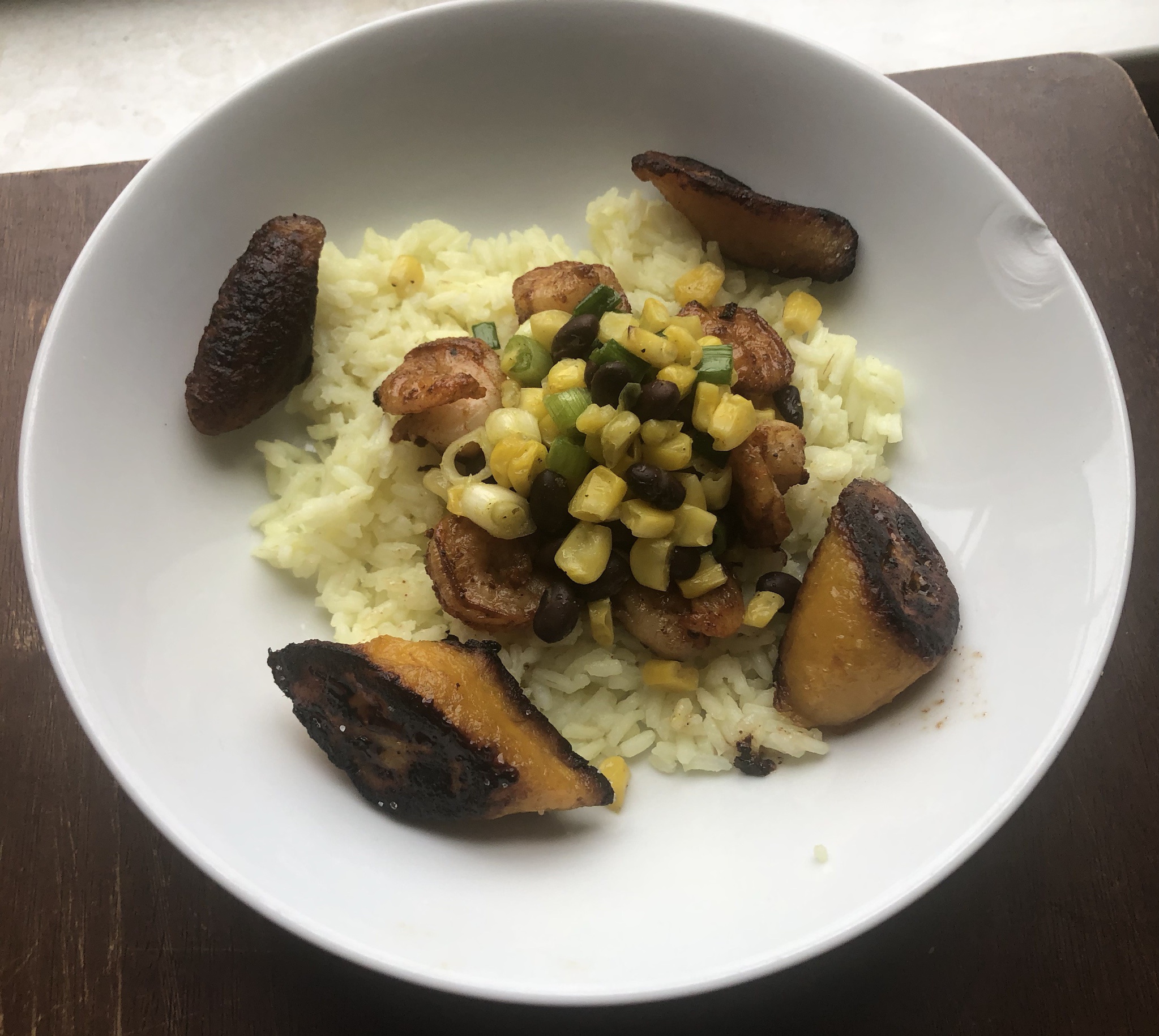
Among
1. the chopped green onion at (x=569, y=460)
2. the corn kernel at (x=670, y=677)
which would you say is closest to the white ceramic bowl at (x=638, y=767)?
Result: the corn kernel at (x=670, y=677)

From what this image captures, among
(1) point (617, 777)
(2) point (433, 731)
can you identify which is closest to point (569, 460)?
(2) point (433, 731)

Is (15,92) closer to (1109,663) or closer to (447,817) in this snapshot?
(447,817)

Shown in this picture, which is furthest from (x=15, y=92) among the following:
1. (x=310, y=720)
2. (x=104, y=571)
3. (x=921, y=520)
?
(x=921, y=520)

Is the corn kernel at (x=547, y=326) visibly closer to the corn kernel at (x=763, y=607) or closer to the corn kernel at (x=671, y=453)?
the corn kernel at (x=671, y=453)

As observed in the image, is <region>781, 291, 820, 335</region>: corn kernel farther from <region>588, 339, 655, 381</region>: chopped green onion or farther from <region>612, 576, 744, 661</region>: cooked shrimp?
<region>612, 576, 744, 661</region>: cooked shrimp

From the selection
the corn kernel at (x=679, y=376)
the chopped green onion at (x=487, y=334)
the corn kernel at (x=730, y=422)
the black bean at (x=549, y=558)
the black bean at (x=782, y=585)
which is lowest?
the black bean at (x=549, y=558)

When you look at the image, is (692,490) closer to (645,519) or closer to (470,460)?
(645,519)
